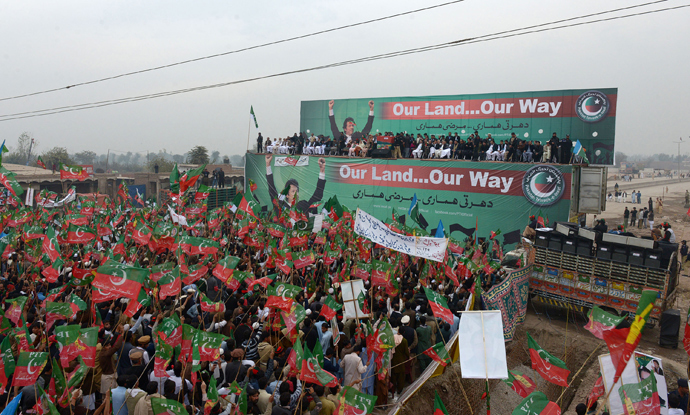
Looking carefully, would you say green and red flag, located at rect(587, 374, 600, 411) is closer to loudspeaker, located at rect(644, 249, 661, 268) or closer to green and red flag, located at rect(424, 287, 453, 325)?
green and red flag, located at rect(424, 287, 453, 325)

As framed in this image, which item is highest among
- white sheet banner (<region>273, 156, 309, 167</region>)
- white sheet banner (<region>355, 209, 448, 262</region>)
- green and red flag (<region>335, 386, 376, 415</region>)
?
white sheet banner (<region>273, 156, 309, 167</region>)

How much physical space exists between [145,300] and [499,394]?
6574 mm

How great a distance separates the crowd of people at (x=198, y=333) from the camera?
4.68 metres

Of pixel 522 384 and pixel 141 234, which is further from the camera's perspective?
pixel 141 234

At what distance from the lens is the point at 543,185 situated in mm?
17312

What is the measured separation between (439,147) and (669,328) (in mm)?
12438

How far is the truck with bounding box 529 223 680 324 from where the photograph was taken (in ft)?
31.3

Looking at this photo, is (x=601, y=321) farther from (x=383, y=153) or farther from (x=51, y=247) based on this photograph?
(x=383, y=153)

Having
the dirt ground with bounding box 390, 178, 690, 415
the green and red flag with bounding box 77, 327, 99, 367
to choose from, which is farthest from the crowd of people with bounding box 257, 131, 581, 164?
the green and red flag with bounding box 77, 327, 99, 367

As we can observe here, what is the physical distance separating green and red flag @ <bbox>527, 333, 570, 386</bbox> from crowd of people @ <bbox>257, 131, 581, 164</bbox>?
1436 centimetres

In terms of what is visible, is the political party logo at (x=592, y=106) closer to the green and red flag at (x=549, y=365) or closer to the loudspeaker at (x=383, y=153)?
the loudspeaker at (x=383, y=153)

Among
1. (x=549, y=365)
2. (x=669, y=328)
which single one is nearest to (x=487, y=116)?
(x=669, y=328)

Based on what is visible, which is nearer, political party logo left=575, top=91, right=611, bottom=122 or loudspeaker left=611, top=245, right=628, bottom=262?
loudspeaker left=611, top=245, right=628, bottom=262

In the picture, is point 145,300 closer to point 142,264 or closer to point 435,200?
point 142,264
